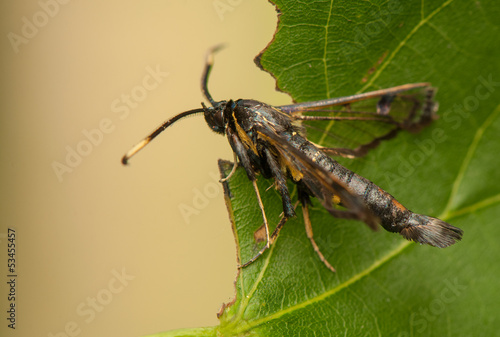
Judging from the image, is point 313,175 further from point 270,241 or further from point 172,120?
point 172,120

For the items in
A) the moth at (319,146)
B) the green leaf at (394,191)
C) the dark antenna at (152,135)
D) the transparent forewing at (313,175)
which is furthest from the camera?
the green leaf at (394,191)

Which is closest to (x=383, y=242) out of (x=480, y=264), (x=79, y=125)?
(x=480, y=264)

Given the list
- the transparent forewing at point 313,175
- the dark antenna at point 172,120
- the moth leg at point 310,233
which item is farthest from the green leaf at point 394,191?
the dark antenna at point 172,120

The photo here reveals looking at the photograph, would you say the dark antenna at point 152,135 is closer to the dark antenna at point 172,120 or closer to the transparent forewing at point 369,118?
the dark antenna at point 172,120

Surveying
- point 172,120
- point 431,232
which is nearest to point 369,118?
point 431,232

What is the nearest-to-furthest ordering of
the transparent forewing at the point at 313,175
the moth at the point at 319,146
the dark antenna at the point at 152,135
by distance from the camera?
the transparent forewing at the point at 313,175 → the dark antenna at the point at 152,135 → the moth at the point at 319,146

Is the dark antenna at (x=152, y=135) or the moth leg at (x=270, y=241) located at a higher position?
the dark antenna at (x=152, y=135)

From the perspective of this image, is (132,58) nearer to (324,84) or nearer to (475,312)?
(324,84)
